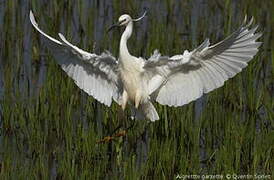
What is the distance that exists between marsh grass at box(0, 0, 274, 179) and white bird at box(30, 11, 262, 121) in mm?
185

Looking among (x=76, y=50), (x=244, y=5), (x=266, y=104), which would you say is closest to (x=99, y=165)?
(x=76, y=50)

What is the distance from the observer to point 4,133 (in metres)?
6.89

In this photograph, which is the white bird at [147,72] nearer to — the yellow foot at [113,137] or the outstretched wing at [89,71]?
the outstretched wing at [89,71]

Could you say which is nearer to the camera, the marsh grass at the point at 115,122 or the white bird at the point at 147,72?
the marsh grass at the point at 115,122

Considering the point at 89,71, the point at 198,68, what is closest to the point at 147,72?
the point at 198,68

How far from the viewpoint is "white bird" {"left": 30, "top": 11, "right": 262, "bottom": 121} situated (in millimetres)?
6348

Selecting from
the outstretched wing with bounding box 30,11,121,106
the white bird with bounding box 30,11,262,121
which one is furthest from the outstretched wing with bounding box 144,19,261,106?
the outstretched wing with bounding box 30,11,121,106

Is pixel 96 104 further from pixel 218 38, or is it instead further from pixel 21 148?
pixel 218 38

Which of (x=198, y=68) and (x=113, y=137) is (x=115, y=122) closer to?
(x=113, y=137)

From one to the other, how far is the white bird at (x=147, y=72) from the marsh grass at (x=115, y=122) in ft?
0.61

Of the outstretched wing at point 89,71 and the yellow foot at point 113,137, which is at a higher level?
the outstretched wing at point 89,71

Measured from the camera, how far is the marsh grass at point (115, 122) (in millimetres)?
6148

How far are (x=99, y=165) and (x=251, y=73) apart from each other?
1.93 meters

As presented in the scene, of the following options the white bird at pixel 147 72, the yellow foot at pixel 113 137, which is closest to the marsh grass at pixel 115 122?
the yellow foot at pixel 113 137
